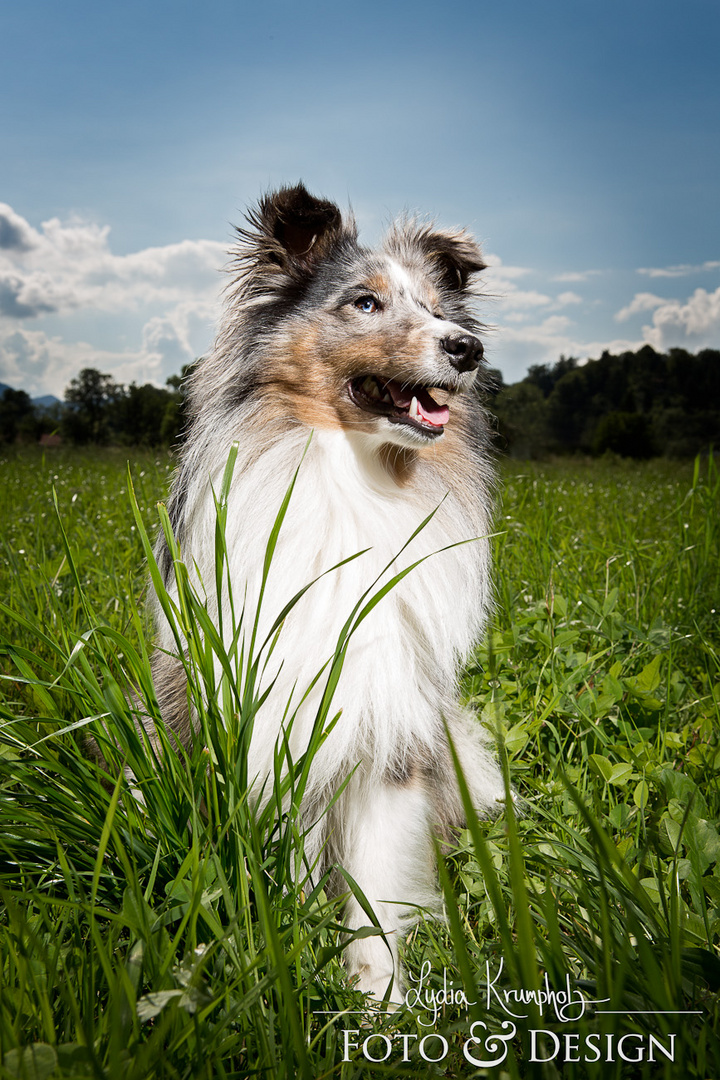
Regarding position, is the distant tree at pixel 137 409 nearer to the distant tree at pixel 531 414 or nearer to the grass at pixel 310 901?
the distant tree at pixel 531 414

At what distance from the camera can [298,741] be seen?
1.98 meters

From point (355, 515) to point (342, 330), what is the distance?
0.73m

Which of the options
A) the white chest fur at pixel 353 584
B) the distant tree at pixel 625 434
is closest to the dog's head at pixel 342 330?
the white chest fur at pixel 353 584

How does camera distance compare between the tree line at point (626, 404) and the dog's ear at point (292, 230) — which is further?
the tree line at point (626, 404)

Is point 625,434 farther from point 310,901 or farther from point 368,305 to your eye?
point 310,901

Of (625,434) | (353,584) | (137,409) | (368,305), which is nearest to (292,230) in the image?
(368,305)

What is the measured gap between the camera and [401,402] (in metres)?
2.44

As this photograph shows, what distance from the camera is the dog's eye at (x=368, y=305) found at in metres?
2.54

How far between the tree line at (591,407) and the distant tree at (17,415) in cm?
6

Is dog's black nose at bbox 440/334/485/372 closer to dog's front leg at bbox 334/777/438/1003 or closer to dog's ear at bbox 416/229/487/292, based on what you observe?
dog's ear at bbox 416/229/487/292

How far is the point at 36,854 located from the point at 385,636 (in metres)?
1.09

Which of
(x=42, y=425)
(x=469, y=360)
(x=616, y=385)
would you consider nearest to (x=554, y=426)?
(x=616, y=385)

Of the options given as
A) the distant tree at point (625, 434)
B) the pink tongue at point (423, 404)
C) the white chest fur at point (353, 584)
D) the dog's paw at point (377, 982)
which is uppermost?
the distant tree at point (625, 434)

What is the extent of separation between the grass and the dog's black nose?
46.7 inches
